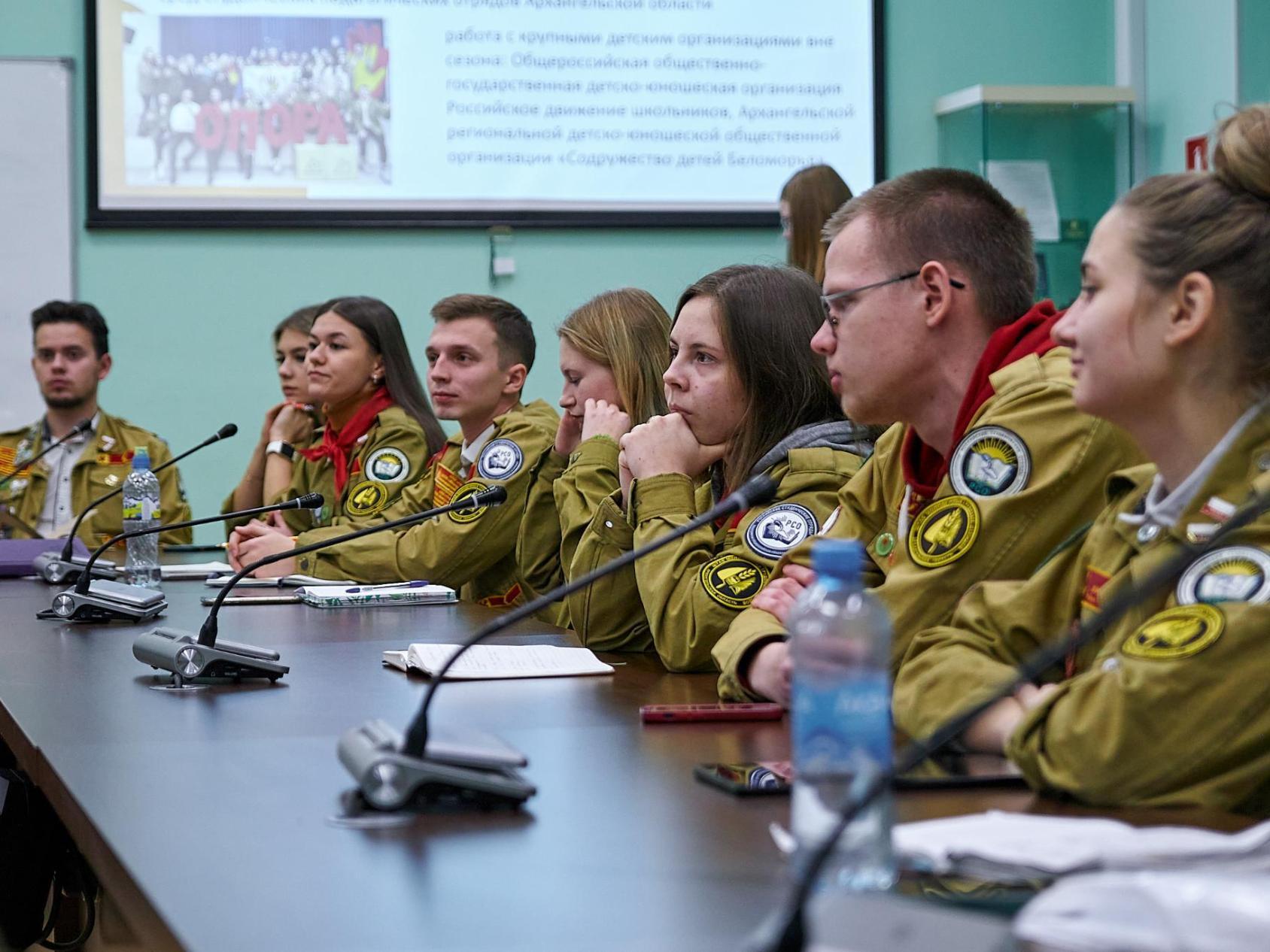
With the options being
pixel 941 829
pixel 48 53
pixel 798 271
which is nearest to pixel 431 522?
pixel 798 271

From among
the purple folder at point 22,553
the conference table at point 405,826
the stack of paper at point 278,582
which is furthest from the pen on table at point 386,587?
the purple folder at point 22,553

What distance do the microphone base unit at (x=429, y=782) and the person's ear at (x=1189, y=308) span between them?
0.68 meters

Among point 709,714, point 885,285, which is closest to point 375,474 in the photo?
point 885,285

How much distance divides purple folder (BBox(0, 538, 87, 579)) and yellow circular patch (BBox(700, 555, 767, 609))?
2.08 meters

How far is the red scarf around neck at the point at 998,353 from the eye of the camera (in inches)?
73.7

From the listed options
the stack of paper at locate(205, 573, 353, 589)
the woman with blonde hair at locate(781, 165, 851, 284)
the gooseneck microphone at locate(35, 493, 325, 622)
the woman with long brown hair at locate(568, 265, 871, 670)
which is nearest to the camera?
the woman with long brown hair at locate(568, 265, 871, 670)

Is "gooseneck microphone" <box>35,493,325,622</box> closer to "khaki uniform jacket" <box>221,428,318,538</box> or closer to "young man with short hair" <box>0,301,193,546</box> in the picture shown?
"khaki uniform jacket" <box>221,428,318,538</box>

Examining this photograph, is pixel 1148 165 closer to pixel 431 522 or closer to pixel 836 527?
pixel 431 522

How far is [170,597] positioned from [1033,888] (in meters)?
2.42

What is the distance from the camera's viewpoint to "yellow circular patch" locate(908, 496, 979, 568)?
172 centimetres

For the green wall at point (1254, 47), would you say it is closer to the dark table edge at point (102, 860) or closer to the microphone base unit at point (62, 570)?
the microphone base unit at point (62, 570)

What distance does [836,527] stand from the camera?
2.06 meters

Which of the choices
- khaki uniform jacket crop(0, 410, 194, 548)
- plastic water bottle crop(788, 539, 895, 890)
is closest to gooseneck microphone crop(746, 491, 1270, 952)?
plastic water bottle crop(788, 539, 895, 890)

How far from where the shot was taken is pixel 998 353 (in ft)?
6.20
